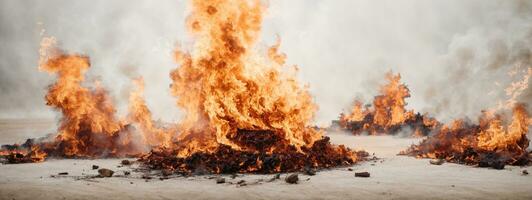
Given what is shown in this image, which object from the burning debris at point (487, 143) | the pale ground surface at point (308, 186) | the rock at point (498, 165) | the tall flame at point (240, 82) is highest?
the tall flame at point (240, 82)

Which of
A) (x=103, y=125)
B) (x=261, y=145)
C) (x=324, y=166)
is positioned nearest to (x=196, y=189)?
(x=261, y=145)

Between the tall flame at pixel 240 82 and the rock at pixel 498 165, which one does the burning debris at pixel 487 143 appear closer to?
the rock at pixel 498 165

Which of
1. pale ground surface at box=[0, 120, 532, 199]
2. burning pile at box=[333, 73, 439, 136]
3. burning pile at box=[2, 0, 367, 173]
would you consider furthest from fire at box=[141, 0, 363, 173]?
burning pile at box=[333, 73, 439, 136]

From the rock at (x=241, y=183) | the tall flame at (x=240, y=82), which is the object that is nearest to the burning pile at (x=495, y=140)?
the tall flame at (x=240, y=82)

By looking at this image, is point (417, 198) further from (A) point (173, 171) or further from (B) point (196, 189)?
(A) point (173, 171)

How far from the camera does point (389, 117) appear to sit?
30.6 m

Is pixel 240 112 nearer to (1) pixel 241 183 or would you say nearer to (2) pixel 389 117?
(1) pixel 241 183

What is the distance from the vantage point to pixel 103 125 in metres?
16.1

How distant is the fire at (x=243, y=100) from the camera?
37.8ft

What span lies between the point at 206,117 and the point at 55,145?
248 inches

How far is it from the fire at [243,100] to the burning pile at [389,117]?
57.8 feet

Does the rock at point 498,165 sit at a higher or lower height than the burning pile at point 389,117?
lower

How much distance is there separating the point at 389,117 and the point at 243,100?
69.5ft

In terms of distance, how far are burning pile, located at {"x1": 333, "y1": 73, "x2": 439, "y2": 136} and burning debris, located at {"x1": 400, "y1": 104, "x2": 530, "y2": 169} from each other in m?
13.4
